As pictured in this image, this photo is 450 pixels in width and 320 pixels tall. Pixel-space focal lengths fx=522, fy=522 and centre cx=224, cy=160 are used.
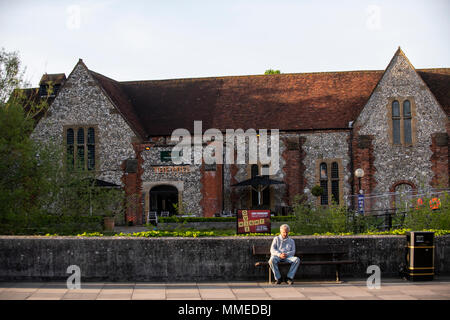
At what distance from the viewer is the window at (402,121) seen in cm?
3146

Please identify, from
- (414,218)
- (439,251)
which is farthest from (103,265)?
(414,218)

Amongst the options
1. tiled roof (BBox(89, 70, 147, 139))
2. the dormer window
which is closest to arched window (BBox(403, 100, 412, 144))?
tiled roof (BBox(89, 70, 147, 139))

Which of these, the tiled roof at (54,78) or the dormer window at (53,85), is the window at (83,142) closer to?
the dormer window at (53,85)

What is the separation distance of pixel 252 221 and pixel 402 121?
19.3 metres

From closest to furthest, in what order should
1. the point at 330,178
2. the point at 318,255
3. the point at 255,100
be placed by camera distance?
the point at 318,255 < the point at 330,178 < the point at 255,100

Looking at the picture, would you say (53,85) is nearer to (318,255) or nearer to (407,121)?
(407,121)

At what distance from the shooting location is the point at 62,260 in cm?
1305

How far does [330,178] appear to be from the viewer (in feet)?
106

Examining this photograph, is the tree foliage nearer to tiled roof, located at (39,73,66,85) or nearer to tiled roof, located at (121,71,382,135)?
tiled roof, located at (121,71,382,135)

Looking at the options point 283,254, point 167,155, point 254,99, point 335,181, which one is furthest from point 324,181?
point 283,254

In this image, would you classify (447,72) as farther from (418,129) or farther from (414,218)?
(414,218)

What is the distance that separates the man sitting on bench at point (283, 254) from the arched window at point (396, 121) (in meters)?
20.9

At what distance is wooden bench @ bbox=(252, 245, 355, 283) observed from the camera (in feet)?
42.2
